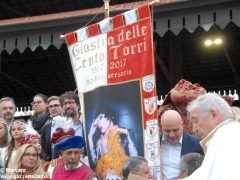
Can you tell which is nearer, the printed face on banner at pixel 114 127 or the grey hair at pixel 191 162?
the grey hair at pixel 191 162

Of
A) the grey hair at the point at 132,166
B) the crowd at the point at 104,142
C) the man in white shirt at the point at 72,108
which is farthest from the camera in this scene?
the man in white shirt at the point at 72,108

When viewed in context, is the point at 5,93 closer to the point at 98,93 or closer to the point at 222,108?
the point at 98,93

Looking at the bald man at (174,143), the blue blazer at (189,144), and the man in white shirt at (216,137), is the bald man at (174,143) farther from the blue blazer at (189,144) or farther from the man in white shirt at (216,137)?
the man in white shirt at (216,137)

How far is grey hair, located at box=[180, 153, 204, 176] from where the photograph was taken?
17.4 ft

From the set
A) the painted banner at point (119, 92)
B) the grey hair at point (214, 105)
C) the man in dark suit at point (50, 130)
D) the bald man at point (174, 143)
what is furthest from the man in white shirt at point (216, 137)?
the man in dark suit at point (50, 130)

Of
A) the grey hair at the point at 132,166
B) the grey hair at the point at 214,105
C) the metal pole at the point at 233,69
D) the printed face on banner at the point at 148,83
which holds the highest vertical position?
the metal pole at the point at 233,69

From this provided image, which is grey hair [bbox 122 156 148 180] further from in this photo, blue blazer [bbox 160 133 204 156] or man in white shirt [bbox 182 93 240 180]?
man in white shirt [bbox 182 93 240 180]

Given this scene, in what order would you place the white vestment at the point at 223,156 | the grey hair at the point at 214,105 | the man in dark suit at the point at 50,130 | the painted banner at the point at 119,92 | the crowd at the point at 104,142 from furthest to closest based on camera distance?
1. the man in dark suit at the point at 50,130
2. the painted banner at the point at 119,92
3. the grey hair at the point at 214,105
4. the crowd at the point at 104,142
5. the white vestment at the point at 223,156

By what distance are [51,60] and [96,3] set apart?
1.97 m

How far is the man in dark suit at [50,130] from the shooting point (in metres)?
7.46

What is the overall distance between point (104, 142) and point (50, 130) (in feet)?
4.40

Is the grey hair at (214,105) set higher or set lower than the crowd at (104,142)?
higher

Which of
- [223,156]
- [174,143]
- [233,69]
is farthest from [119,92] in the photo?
[233,69]

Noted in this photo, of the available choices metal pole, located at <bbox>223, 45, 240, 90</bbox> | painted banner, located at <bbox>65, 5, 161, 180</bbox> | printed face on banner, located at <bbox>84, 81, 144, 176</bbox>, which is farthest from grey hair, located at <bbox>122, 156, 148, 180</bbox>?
metal pole, located at <bbox>223, 45, 240, 90</bbox>
